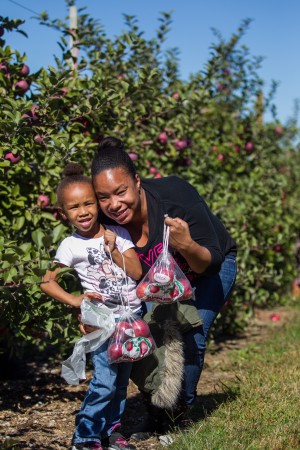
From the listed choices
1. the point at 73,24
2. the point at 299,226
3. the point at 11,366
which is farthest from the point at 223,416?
the point at 299,226

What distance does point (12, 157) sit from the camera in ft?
11.9

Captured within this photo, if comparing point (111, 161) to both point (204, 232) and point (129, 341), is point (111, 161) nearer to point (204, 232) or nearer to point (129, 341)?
point (204, 232)

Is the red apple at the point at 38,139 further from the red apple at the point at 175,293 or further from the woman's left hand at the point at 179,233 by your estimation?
the red apple at the point at 175,293

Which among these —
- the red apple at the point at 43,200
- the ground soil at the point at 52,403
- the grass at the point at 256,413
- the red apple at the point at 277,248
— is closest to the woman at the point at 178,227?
the grass at the point at 256,413

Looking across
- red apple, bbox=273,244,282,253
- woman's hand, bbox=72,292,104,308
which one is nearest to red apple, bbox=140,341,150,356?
woman's hand, bbox=72,292,104,308

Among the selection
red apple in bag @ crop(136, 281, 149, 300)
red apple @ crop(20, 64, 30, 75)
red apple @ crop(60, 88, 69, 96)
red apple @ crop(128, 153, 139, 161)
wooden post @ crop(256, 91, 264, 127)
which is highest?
wooden post @ crop(256, 91, 264, 127)

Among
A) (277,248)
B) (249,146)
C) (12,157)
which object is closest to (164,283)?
(12,157)

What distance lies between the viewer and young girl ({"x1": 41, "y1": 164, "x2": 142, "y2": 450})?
2.91m

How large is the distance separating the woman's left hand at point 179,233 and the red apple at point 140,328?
353mm

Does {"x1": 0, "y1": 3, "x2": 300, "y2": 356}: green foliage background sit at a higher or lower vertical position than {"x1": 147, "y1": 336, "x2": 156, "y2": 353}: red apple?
higher

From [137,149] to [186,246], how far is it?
227 cm

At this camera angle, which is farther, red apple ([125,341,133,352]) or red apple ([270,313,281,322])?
red apple ([270,313,281,322])

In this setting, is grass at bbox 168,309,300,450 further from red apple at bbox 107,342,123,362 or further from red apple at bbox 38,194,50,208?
red apple at bbox 38,194,50,208

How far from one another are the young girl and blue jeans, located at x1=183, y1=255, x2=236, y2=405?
292 millimetres
